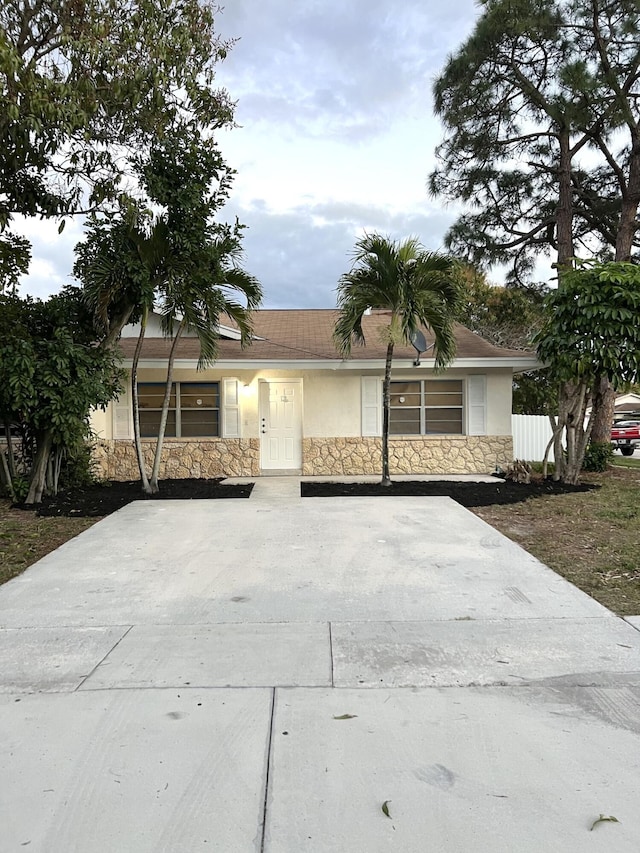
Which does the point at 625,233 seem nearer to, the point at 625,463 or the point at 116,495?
the point at 625,463

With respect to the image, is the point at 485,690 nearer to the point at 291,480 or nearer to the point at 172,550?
the point at 172,550

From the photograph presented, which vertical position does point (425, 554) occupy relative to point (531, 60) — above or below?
below

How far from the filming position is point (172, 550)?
20.7ft

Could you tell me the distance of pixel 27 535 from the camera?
702 cm

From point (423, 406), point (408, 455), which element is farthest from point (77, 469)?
point (423, 406)

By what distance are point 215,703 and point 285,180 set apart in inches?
493

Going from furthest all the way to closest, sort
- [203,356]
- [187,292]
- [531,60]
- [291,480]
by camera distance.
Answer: [531,60]
[291,480]
[203,356]
[187,292]

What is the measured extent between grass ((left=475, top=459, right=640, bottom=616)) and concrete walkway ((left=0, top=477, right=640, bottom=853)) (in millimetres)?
375

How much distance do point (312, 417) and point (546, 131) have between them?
32.9 feet

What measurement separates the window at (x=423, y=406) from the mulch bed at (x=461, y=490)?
6.22 feet

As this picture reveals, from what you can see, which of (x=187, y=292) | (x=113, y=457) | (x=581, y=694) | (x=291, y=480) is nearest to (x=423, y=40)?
(x=187, y=292)

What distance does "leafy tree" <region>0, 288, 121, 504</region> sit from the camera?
7828mm

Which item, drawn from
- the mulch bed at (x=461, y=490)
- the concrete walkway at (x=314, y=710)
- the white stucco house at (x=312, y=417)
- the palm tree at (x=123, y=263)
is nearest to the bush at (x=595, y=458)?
the white stucco house at (x=312, y=417)

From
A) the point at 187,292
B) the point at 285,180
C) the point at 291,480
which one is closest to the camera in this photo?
the point at 187,292
